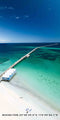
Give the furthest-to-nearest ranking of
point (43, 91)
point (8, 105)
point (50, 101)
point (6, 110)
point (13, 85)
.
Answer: point (13, 85)
point (43, 91)
point (50, 101)
point (8, 105)
point (6, 110)

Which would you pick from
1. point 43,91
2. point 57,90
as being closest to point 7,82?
point 43,91

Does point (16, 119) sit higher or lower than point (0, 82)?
lower

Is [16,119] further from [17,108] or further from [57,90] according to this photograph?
[57,90]

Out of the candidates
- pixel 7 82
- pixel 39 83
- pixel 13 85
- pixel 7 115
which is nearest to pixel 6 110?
pixel 7 115

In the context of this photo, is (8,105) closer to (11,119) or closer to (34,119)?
(11,119)

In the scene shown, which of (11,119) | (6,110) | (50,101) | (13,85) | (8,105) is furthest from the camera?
(13,85)

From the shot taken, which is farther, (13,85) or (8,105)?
(13,85)
